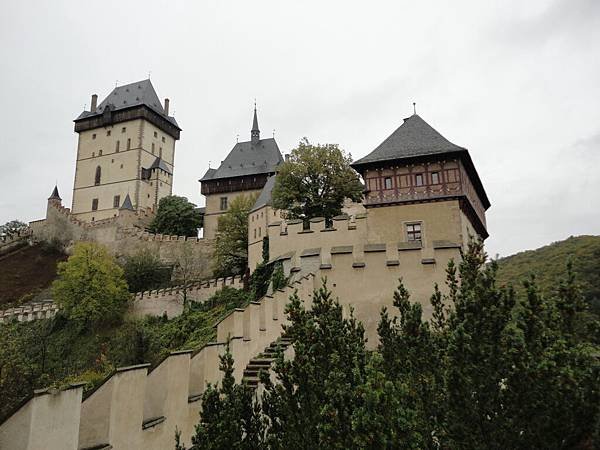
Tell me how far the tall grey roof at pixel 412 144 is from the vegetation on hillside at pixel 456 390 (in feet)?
57.3

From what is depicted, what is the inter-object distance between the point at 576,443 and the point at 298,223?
18.3 m

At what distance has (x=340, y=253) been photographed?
16016 millimetres

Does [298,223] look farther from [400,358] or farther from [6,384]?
[400,358]

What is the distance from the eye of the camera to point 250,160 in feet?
163

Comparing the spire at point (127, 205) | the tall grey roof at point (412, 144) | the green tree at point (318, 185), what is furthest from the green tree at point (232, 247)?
the tall grey roof at point (412, 144)

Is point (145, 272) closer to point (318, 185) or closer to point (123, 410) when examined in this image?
point (318, 185)

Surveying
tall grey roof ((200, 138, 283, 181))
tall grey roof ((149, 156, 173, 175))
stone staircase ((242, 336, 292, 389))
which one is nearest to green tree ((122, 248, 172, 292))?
tall grey roof ((200, 138, 283, 181))

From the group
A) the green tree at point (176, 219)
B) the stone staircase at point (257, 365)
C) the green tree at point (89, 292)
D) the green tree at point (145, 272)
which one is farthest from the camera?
the green tree at point (176, 219)

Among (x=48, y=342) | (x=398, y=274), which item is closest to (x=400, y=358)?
(x=398, y=274)

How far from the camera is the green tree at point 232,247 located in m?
36.1

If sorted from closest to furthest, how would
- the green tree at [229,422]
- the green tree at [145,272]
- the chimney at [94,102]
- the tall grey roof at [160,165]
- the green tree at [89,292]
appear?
1. the green tree at [229,422]
2. the green tree at [89,292]
3. the green tree at [145,272]
4. the tall grey roof at [160,165]
5. the chimney at [94,102]

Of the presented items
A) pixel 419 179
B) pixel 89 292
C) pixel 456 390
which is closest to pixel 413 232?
pixel 419 179

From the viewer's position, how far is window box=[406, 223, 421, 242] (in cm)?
2059

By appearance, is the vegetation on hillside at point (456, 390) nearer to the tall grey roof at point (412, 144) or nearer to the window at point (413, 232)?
the window at point (413, 232)
